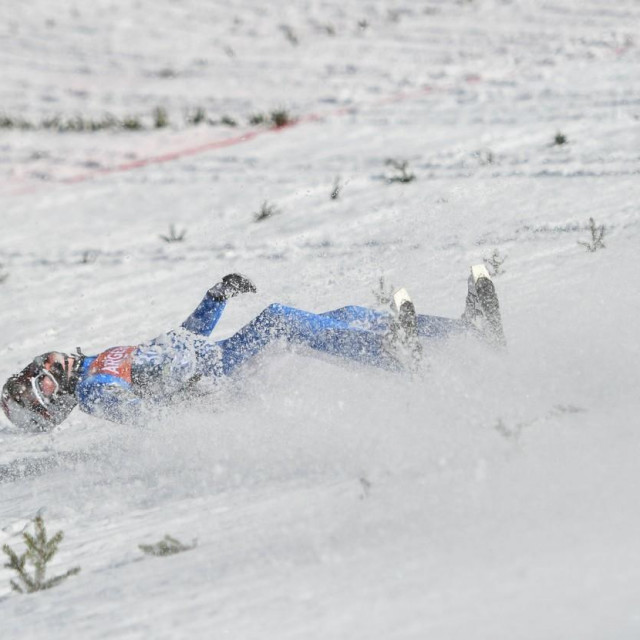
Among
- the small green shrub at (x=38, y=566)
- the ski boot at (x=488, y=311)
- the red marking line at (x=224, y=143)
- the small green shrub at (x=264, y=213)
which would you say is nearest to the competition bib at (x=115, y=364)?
the small green shrub at (x=38, y=566)

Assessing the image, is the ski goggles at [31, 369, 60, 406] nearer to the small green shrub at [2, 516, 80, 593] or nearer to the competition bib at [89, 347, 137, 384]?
the competition bib at [89, 347, 137, 384]

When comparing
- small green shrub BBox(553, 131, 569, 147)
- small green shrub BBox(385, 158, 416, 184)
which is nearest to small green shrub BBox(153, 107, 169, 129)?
small green shrub BBox(385, 158, 416, 184)

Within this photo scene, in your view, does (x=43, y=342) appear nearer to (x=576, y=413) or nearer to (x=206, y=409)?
(x=206, y=409)

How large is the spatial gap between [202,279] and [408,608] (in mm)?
4698

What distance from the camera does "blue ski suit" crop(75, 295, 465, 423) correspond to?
14.5 feet

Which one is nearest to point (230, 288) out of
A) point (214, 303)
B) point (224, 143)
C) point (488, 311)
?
point (214, 303)

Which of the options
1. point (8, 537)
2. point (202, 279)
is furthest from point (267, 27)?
point (8, 537)

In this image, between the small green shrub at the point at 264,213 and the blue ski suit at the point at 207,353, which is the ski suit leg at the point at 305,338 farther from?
the small green shrub at the point at 264,213

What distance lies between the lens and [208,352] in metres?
4.77

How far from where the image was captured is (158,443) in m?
4.65

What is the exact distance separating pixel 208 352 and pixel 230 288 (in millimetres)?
412

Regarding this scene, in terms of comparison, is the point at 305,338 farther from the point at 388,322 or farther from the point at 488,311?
the point at 488,311

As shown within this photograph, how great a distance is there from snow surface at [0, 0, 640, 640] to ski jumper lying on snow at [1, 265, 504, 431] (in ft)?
0.40

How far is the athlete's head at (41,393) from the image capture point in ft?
15.7
